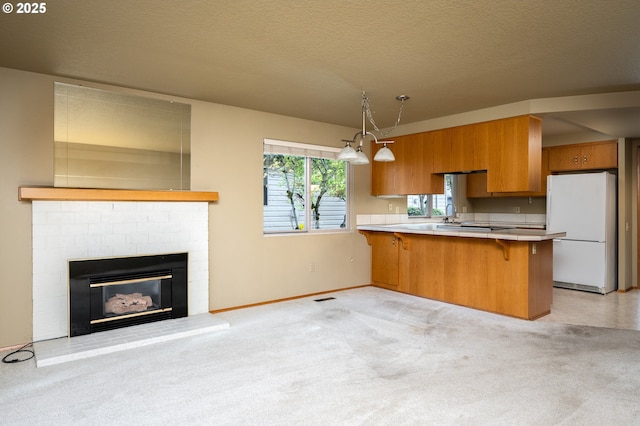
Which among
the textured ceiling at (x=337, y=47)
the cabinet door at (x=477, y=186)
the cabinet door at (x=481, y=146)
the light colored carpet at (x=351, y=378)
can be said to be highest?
the textured ceiling at (x=337, y=47)

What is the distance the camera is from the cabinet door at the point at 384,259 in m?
5.65

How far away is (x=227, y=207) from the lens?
4.62 meters

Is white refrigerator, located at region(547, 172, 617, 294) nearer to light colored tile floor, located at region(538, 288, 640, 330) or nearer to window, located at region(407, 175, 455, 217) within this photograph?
light colored tile floor, located at region(538, 288, 640, 330)

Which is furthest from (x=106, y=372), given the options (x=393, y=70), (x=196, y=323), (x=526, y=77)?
(x=526, y=77)

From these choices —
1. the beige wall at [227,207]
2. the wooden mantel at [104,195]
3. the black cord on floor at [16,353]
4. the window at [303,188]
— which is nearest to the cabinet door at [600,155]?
the beige wall at [227,207]

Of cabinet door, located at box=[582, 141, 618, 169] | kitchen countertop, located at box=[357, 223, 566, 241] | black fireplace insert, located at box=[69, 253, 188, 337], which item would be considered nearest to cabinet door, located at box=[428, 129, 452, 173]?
kitchen countertop, located at box=[357, 223, 566, 241]

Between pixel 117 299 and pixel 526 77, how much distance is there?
4.50m

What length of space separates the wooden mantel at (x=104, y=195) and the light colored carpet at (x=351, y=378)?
141 cm

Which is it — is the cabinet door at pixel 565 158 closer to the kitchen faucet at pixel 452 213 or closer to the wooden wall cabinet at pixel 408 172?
the kitchen faucet at pixel 452 213

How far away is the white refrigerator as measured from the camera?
5480 mm

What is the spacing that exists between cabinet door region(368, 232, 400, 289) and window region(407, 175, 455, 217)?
1120mm

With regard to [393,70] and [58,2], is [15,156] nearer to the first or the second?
[58,2]

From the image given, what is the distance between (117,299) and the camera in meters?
3.86

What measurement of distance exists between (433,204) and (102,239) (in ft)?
17.6
